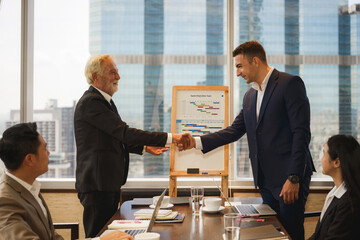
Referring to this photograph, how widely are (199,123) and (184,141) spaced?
38 cm

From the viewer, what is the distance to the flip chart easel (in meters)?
3.44

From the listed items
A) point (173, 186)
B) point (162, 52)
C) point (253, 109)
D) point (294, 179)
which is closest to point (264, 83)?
point (253, 109)

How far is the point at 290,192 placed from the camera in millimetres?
2457

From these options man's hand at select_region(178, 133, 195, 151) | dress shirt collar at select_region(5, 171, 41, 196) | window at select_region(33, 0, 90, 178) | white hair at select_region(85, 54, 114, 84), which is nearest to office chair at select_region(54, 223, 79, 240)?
dress shirt collar at select_region(5, 171, 41, 196)

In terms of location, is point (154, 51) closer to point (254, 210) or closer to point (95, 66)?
point (95, 66)

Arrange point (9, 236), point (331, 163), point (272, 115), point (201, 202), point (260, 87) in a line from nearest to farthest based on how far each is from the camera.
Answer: point (9, 236) < point (331, 163) < point (201, 202) < point (272, 115) < point (260, 87)

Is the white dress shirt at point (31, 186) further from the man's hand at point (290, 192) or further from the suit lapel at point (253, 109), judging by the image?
the suit lapel at point (253, 109)

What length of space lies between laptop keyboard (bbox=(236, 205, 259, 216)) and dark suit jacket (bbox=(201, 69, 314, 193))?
380 mm

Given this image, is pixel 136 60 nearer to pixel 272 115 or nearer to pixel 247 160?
pixel 247 160

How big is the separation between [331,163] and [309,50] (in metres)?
2.35

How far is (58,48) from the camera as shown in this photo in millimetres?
4066

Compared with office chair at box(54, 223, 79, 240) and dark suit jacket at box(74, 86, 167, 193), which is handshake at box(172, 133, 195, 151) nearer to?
dark suit jacket at box(74, 86, 167, 193)

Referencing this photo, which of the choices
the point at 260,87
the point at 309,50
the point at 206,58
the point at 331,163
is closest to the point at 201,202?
the point at 331,163

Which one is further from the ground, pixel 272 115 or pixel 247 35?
pixel 247 35
